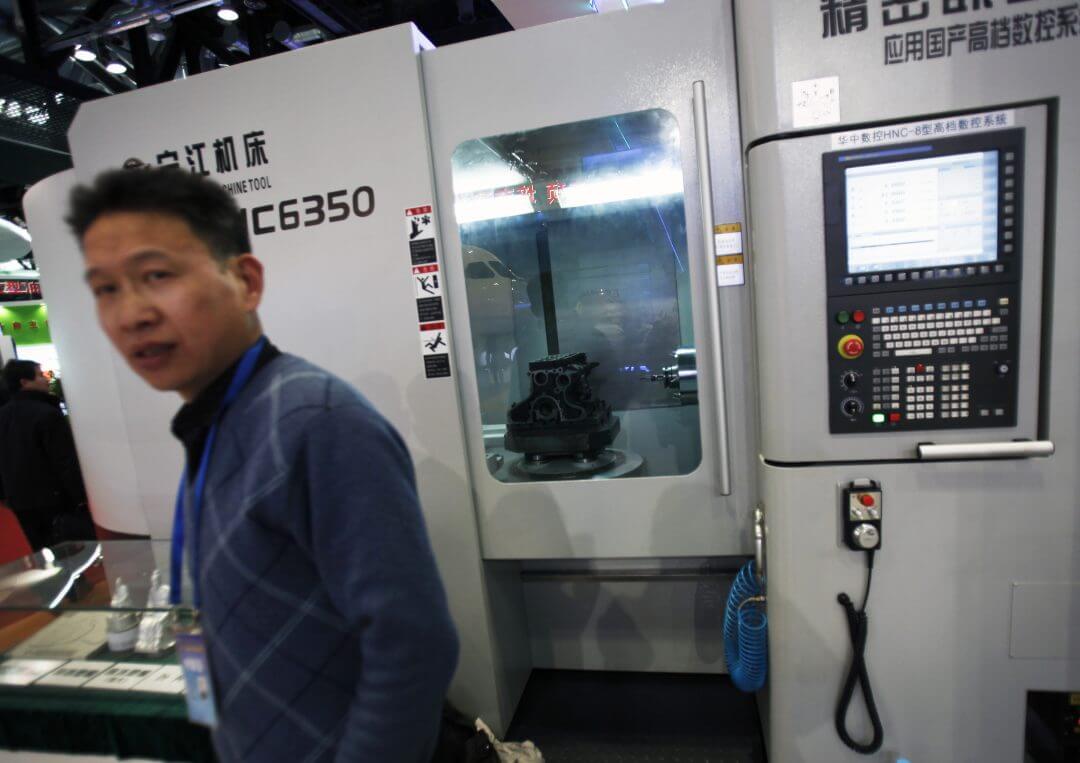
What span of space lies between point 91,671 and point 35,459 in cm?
308

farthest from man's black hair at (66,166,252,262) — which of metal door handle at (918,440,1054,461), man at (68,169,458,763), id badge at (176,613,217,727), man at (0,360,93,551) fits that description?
man at (0,360,93,551)

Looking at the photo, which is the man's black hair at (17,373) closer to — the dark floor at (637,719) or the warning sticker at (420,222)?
the warning sticker at (420,222)

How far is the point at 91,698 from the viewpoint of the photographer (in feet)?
4.38

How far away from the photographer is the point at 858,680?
59.0 inches

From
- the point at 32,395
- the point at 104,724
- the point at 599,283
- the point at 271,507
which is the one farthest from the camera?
the point at 32,395

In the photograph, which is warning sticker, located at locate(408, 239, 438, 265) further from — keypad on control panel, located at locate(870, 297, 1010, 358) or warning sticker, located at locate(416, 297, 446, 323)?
keypad on control panel, located at locate(870, 297, 1010, 358)

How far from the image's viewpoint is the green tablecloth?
1306mm

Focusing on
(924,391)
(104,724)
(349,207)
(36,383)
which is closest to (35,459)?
(36,383)

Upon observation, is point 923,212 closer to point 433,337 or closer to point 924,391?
point 924,391

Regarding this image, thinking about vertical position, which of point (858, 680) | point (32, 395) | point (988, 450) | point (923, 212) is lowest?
point (858, 680)

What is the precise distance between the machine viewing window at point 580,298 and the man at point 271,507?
1.08 metres

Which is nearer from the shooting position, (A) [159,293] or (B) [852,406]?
(A) [159,293]

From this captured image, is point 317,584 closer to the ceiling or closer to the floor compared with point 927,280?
closer to the floor

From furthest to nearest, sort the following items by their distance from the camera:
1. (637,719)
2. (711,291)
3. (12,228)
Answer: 1. (12,228)
2. (637,719)
3. (711,291)
